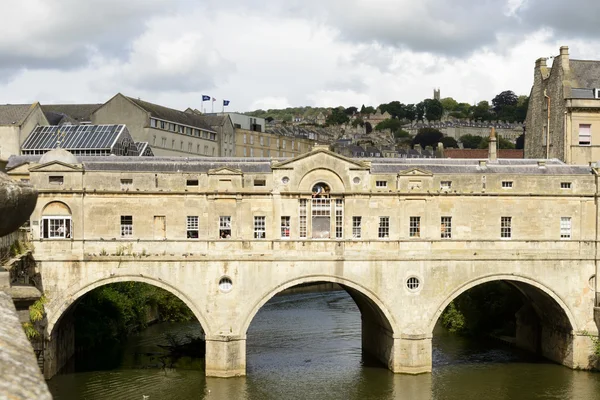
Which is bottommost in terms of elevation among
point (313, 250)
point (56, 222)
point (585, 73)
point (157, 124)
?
point (313, 250)

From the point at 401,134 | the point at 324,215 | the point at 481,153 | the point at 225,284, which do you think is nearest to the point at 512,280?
the point at 324,215

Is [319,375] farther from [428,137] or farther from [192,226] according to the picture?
[428,137]

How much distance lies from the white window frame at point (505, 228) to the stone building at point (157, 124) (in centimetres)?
4111

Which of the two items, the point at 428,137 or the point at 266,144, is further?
the point at 428,137

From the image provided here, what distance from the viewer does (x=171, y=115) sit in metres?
79.8

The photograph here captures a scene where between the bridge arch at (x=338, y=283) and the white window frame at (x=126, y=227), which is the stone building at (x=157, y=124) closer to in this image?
the white window frame at (x=126, y=227)

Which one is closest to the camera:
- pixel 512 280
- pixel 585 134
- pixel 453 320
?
pixel 512 280

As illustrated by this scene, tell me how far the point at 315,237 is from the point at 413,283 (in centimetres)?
509

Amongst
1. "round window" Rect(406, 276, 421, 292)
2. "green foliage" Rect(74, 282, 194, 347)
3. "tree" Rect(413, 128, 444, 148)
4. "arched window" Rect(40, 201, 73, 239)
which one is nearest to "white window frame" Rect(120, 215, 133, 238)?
"arched window" Rect(40, 201, 73, 239)

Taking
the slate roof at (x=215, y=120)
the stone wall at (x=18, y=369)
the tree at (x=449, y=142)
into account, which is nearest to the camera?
the stone wall at (x=18, y=369)

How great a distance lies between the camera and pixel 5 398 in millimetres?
3775

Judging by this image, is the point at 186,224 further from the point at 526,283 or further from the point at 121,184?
the point at 526,283

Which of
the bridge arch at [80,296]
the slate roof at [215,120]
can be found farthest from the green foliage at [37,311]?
the slate roof at [215,120]

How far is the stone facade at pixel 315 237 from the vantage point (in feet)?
125
